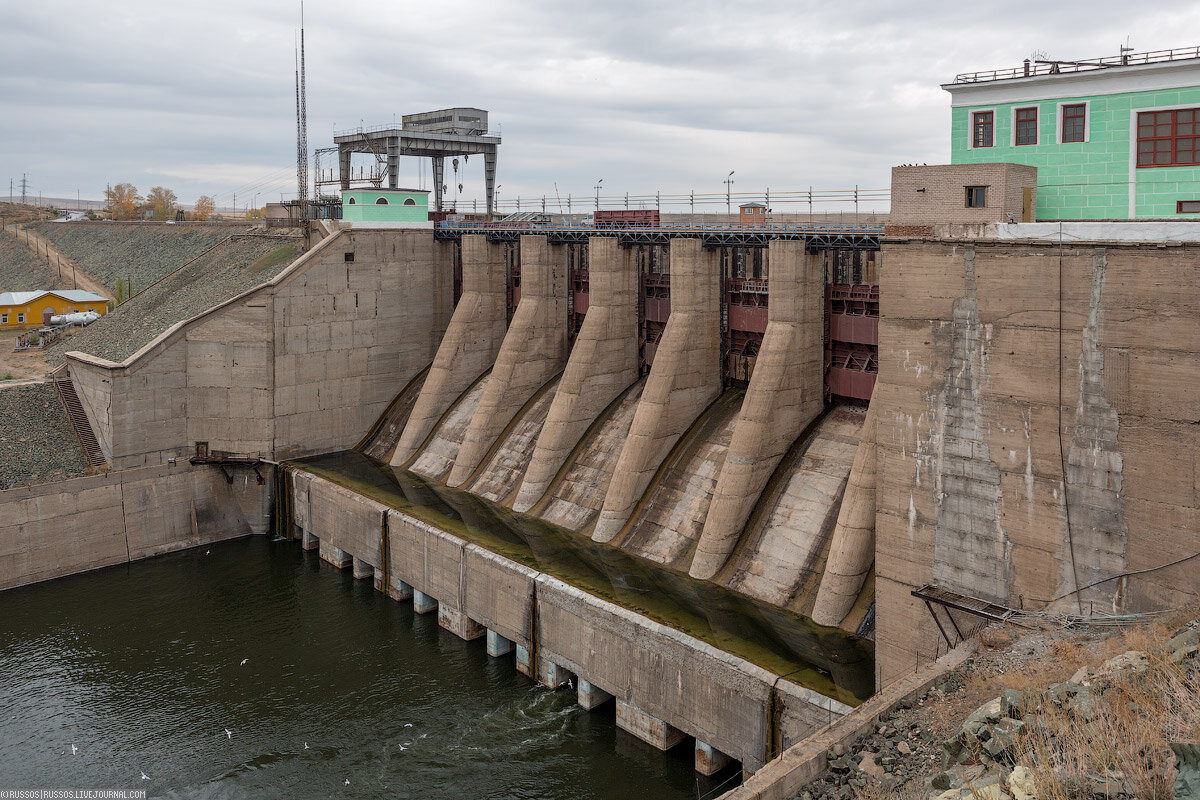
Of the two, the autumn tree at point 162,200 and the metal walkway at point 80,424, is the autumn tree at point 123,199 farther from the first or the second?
the metal walkway at point 80,424

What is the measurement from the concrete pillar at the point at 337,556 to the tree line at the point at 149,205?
8751cm

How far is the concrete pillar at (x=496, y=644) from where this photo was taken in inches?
1142

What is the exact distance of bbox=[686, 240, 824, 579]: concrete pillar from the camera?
1129 inches

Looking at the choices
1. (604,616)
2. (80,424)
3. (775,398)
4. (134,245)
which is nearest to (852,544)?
(775,398)

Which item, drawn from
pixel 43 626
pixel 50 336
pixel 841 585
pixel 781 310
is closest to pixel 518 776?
pixel 841 585

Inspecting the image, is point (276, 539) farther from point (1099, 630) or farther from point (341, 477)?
point (1099, 630)

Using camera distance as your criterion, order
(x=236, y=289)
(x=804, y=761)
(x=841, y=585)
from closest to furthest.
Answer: (x=804, y=761)
(x=841, y=585)
(x=236, y=289)

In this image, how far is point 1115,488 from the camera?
56.8ft

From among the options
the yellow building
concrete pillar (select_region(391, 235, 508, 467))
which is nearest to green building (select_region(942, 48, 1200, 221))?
concrete pillar (select_region(391, 235, 508, 467))

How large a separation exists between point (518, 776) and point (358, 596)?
13.4 metres

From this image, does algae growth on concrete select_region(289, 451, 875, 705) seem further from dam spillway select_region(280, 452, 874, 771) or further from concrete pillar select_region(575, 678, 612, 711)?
concrete pillar select_region(575, 678, 612, 711)

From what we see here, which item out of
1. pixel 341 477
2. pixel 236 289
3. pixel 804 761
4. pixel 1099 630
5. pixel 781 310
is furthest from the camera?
pixel 236 289

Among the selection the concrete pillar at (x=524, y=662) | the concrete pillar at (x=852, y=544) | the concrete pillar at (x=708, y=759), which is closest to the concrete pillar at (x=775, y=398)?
the concrete pillar at (x=852, y=544)

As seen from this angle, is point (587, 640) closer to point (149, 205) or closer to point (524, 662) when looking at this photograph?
point (524, 662)
